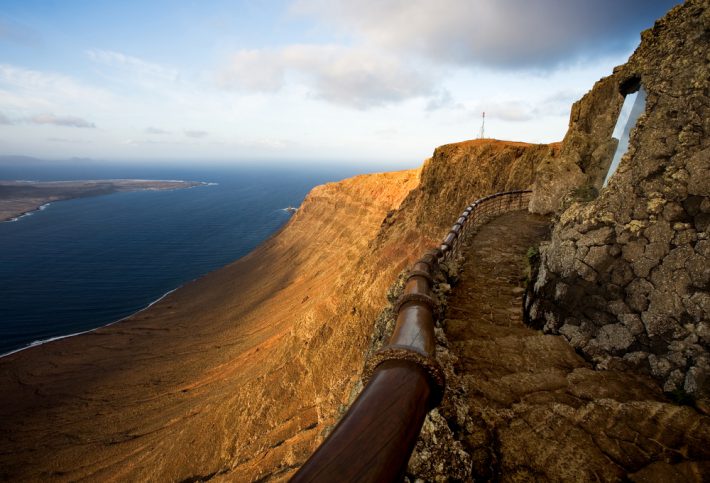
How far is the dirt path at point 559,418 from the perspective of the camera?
2658 mm

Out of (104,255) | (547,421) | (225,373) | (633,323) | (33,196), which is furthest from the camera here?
(33,196)

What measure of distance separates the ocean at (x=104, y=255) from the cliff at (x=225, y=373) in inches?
380

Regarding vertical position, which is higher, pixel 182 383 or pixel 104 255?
pixel 104 255

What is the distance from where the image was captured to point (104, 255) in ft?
238

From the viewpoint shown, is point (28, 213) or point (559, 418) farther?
point (28, 213)

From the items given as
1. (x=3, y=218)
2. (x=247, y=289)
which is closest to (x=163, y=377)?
(x=247, y=289)

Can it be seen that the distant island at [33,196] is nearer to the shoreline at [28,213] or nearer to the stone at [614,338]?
the shoreline at [28,213]

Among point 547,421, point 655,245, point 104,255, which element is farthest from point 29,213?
point 655,245

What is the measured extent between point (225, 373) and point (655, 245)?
2835 cm

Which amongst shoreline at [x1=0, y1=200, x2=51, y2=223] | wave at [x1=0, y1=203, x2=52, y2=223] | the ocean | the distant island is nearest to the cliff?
the ocean

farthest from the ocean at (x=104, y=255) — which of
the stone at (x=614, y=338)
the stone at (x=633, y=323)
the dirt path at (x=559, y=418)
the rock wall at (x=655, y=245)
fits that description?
the stone at (x=633, y=323)

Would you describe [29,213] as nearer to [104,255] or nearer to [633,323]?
[104,255]

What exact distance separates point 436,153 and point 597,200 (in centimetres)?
2623

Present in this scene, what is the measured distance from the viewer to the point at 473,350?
4.33 metres
